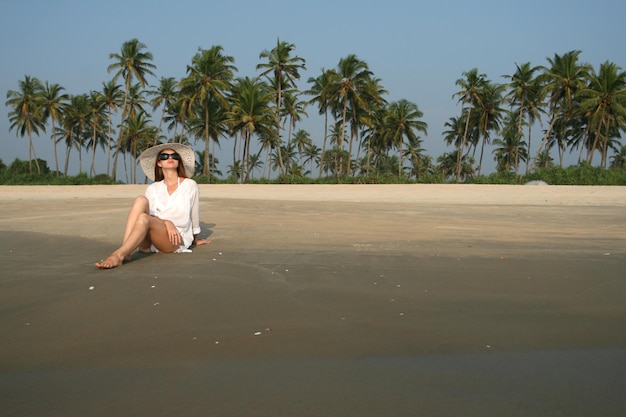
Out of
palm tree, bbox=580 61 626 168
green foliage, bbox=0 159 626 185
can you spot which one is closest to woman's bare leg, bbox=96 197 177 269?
green foliage, bbox=0 159 626 185

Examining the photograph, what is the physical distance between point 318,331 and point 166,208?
3.05 meters

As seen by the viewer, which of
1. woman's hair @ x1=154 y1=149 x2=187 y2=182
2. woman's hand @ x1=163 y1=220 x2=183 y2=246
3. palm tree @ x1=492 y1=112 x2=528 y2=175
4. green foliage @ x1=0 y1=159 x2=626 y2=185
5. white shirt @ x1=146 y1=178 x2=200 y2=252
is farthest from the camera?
palm tree @ x1=492 y1=112 x2=528 y2=175

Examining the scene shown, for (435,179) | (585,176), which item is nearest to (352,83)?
(435,179)

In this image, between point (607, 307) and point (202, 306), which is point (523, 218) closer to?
point (607, 307)

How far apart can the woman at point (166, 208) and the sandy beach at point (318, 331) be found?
20 cm

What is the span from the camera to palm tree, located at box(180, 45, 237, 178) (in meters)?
44.4

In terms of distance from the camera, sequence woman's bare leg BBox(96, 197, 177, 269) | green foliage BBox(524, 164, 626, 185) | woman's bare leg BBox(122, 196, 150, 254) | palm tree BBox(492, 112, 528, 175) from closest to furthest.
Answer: woman's bare leg BBox(96, 197, 177, 269) → woman's bare leg BBox(122, 196, 150, 254) → green foliage BBox(524, 164, 626, 185) → palm tree BBox(492, 112, 528, 175)

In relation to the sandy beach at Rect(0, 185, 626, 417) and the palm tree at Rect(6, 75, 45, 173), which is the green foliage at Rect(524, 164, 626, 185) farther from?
the palm tree at Rect(6, 75, 45, 173)

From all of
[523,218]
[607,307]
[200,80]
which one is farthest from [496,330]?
[200,80]

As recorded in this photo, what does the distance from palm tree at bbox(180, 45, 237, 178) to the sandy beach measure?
4050cm

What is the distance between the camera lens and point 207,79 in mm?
44500

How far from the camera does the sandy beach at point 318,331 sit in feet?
6.31

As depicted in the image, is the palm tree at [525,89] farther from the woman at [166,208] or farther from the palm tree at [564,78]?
the woman at [166,208]

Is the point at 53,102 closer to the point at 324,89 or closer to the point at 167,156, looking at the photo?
the point at 324,89
